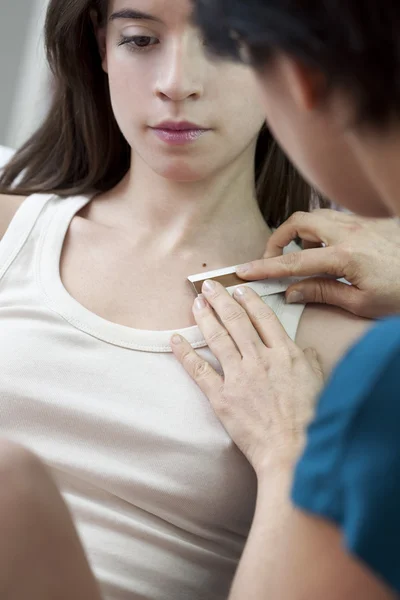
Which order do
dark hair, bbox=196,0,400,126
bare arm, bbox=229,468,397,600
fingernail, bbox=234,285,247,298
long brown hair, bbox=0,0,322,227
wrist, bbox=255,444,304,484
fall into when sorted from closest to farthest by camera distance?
dark hair, bbox=196,0,400,126, bare arm, bbox=229,468,397,600, wrist, bbox=255,444,304,484, fingernail, bbox=234,285,247,298, long brown hair, bbox=0,0,322,227

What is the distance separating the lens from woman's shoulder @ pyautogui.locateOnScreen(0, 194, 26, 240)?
144 centimetres

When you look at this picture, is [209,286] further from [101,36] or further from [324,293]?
[101,36]

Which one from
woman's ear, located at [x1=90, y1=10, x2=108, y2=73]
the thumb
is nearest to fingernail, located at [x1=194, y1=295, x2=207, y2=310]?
the thumb

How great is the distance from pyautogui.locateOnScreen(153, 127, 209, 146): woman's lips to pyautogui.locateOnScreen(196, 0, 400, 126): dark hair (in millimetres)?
713

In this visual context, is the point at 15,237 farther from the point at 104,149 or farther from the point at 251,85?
the point at 251,85

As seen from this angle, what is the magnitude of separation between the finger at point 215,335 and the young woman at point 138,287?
0.02 meters

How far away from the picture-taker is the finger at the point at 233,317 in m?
1.25

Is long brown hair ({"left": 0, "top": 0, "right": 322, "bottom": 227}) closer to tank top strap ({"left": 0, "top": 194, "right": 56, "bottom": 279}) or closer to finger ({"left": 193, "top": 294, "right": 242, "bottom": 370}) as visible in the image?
tank top strap ({"left": 0, "top": 194, "right": 56, "bottom": 279})

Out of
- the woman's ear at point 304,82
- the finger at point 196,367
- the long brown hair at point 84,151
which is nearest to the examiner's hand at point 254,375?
the finger at point 196,367

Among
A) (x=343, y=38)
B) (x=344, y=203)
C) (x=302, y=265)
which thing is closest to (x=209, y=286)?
(x=302, y=265)

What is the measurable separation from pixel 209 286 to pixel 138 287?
0.37ft

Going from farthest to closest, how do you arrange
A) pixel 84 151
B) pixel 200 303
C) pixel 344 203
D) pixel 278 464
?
1. pixel 84 151
2. pixel 200 303
3. pixel 278 464
4. pixel 344 203

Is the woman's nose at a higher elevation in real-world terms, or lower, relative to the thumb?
higher

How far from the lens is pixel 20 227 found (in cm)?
142
